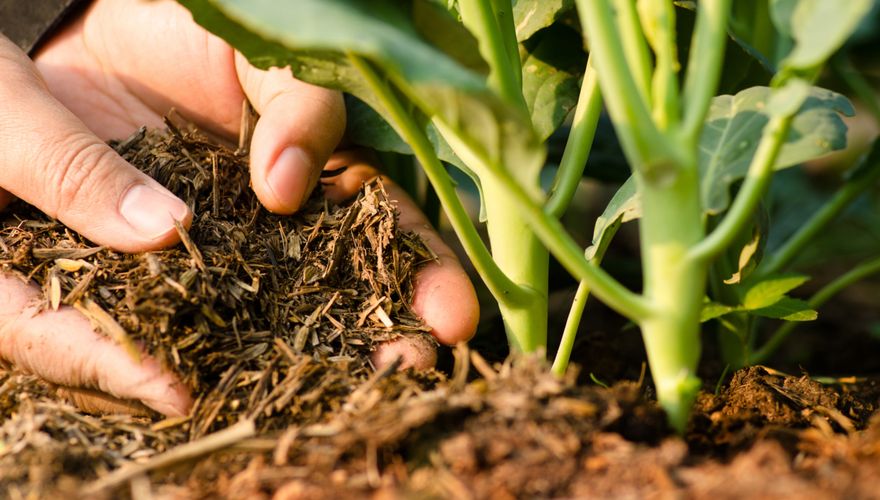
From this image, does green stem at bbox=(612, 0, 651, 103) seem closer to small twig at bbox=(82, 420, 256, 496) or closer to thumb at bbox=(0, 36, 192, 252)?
small twig at bbox=(82, 420, 256, 496)

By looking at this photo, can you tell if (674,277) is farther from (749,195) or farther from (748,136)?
(748,136)

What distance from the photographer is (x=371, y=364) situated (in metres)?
1.16

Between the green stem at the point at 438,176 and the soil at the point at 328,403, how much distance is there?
0.13 m

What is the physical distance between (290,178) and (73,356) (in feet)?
1.36

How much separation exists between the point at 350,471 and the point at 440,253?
607 millimetres

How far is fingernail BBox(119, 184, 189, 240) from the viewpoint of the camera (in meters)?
1.13

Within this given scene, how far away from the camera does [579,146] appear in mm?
1126

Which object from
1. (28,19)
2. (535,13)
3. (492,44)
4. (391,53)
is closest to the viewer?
(391,53)

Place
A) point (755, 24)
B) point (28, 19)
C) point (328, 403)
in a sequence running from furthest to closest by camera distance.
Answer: point (28, 19), point (755, 24), point (328, 403)

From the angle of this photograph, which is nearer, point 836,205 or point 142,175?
point 142,175

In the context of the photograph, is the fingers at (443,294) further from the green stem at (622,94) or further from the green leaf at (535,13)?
the green stem at (622,94)

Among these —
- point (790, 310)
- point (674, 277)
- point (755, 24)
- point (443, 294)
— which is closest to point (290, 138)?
point (443, 294)

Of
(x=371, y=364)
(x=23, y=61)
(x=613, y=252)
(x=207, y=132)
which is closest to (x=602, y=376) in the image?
(x=371, y=364)

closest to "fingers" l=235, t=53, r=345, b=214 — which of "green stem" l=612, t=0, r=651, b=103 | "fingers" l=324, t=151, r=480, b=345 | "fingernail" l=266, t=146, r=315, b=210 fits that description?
"fingernail" l=266, t=146, r=315, b=210
